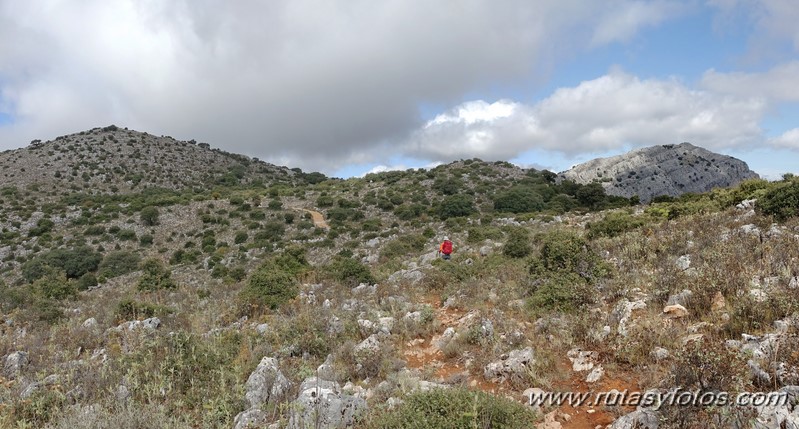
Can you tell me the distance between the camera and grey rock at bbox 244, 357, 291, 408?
6.03 m

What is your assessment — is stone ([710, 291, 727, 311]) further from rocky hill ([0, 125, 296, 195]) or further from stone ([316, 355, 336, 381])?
rocky hill ([0, 125, 296, 195])

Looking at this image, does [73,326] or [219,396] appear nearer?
[219,396]

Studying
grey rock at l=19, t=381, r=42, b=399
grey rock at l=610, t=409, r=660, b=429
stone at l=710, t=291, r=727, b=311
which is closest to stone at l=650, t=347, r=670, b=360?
grey rock at l=610, t=409, r=660, b=429

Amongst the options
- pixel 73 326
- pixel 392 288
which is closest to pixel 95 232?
pixel 73 326

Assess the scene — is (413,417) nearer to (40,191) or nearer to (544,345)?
(544,345)

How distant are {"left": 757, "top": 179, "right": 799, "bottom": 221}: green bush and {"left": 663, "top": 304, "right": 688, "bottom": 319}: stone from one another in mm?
7942

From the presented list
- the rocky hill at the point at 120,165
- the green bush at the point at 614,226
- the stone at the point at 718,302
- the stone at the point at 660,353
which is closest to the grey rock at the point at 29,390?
the stone at the point at 660,353

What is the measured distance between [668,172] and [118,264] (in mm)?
75439

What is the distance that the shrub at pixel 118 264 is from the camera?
→ 31047 mm

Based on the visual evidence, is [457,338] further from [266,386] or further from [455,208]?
[455,208]

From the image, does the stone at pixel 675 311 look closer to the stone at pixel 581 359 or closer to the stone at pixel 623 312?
the stone at pixel 623 312

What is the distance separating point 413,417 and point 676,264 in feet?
26.0

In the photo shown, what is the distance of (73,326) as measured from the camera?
10.8 m

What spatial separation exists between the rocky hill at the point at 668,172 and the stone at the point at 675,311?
194 feet
